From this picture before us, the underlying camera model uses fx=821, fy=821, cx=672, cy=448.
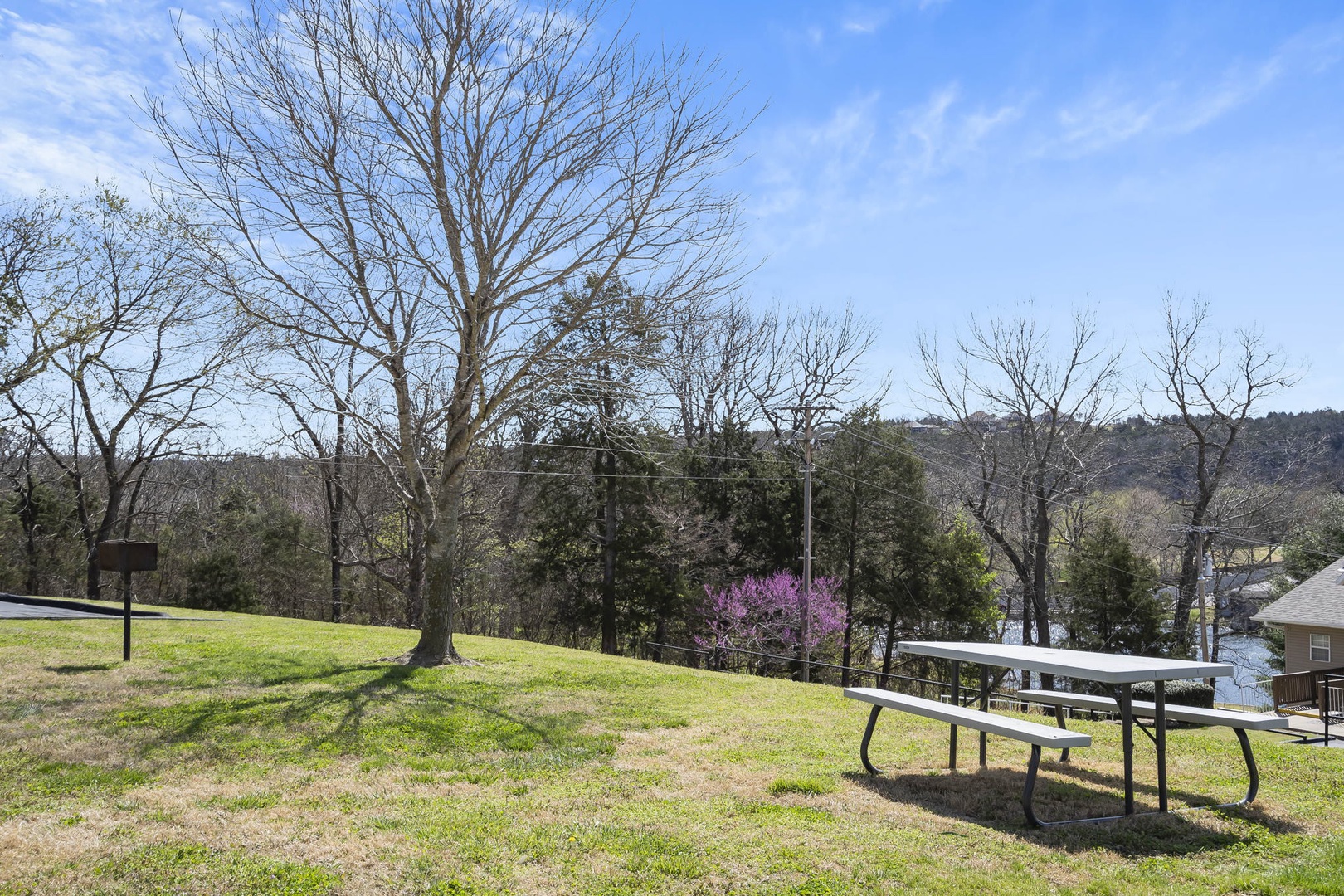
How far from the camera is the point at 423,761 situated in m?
6.60

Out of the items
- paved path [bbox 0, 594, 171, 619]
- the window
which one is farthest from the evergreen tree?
paved path [bbox 0, 594, 171, 619]

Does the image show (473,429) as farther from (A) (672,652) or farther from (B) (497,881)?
(A) (672,652)

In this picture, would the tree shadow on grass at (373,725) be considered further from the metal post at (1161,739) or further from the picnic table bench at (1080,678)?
the metal post at (1161,739)

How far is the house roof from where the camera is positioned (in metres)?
22.2

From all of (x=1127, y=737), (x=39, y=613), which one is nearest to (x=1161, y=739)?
(x=1127, y=737)

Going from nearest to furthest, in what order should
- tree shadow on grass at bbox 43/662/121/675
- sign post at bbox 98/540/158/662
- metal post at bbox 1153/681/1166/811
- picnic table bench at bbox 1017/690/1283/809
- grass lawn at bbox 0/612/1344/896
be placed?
grass lawn at bbox 0/612/1344/896, metal post at bbox 1153/681/1166/811, picnic table bench at bbox 1017/690/1283/809, tree shadow on grass at bbox 43/662/121/675, sign post at bbox 98/540/158/662

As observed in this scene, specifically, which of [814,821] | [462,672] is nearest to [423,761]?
[814,821]

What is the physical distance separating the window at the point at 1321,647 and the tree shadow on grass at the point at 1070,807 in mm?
21966

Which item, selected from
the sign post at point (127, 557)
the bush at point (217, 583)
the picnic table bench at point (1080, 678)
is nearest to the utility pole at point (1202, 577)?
the picnic table bench at point (1080, 678)

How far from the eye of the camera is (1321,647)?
2311 cm

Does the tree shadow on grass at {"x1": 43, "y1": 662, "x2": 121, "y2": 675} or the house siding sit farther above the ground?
the tree shadow on grass at {"x1": 43, "y1": 662, "x2": 121, "y2": 675}

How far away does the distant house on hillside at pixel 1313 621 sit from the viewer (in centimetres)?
2233

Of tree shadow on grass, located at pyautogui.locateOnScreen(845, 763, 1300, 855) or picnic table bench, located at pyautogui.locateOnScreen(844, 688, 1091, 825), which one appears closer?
tree shadow on grass, located at pyautogui.locateOnScreen(845, 763, 1300, 855)

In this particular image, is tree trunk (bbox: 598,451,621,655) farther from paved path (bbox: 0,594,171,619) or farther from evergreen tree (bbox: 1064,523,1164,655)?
evergreen tree (bbox: 1064,523,1164,655)
